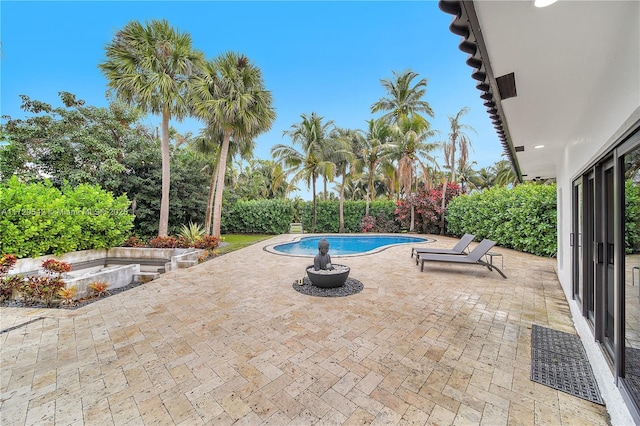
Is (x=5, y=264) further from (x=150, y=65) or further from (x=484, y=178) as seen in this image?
(x=484, y=178)

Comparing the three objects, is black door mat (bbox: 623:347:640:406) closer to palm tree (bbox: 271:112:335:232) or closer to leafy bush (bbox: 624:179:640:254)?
leafy bush (bbox: 624:179:640:254)

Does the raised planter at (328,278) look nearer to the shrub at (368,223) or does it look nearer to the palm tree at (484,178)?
the shrub at (368,223)

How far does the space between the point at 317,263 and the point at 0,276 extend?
6.25m

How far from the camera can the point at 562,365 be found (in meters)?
2.83

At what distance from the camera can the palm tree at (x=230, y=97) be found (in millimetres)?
11047

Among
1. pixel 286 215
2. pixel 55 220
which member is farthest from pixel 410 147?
pixel 55 220

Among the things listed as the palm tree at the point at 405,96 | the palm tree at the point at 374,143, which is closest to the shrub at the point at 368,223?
the palm tree at the point at 374,143

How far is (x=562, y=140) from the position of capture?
4750mm

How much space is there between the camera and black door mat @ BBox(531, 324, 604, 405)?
8.03 feet

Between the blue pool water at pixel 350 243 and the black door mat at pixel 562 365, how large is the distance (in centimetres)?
856

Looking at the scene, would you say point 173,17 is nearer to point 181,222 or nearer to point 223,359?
point 181,222

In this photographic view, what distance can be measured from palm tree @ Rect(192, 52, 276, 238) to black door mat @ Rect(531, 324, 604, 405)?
1186 cm

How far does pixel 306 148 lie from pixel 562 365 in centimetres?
1607

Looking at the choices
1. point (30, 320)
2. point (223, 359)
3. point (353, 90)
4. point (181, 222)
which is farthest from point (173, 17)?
point (353, 90)
